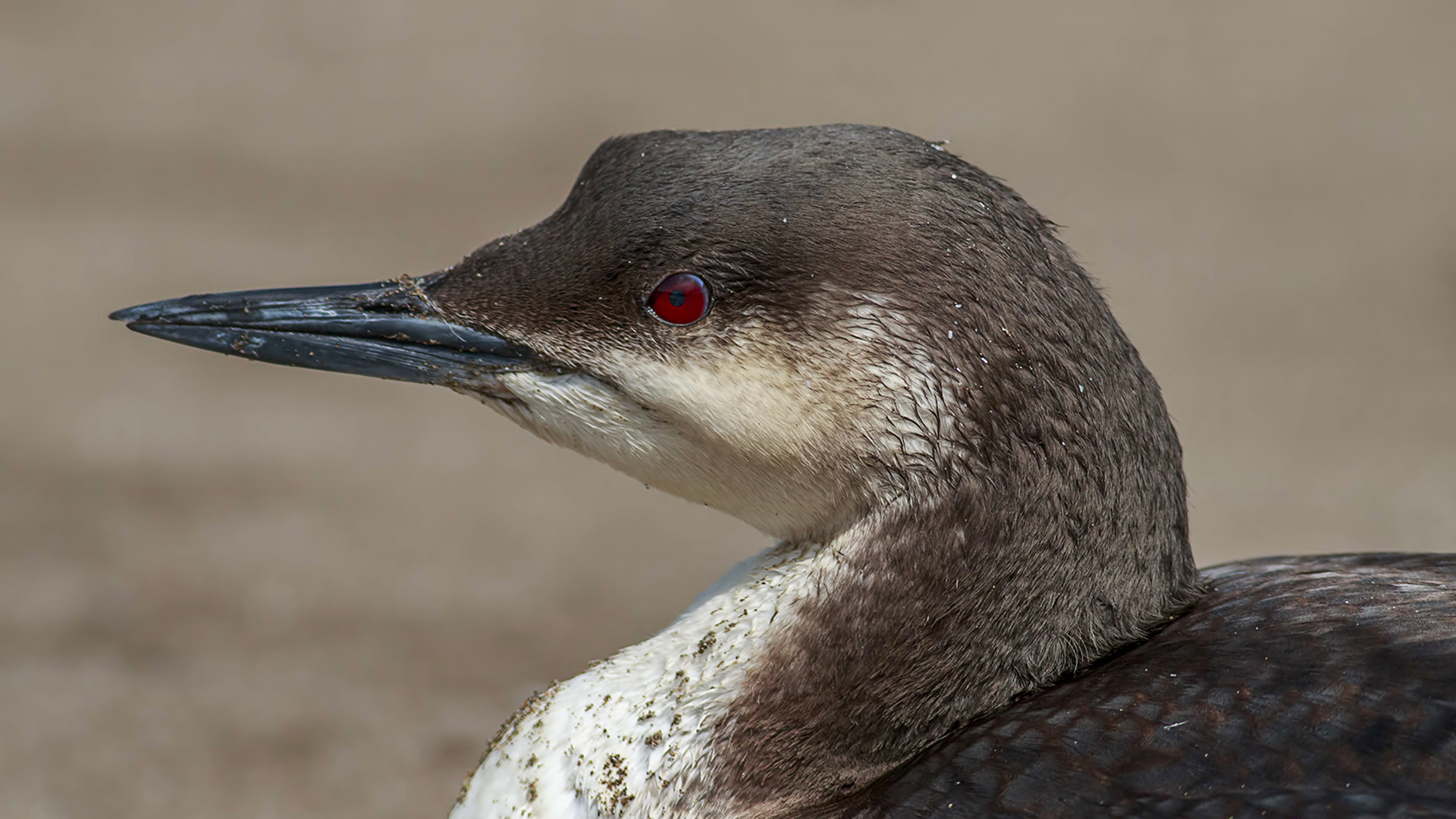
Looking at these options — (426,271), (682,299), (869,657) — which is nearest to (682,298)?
(682,299)

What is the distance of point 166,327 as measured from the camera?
332cm

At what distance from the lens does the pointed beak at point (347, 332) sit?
320 centimetres

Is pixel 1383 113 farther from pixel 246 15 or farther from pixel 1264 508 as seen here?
pixel 246 15

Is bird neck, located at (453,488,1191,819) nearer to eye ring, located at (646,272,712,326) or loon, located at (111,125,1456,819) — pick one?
loon, located at (111,125,1456,819)

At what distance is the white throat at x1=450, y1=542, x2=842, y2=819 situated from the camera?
9.64ft

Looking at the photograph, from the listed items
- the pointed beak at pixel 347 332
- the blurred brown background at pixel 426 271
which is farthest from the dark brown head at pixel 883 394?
the blurred brown background at pixel 426 271

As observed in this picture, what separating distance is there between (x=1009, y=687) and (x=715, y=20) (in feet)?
32.5

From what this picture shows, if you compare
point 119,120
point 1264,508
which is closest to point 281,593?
point 1264,508

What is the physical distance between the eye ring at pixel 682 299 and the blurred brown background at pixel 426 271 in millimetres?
2731

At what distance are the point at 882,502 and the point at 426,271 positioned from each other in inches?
247

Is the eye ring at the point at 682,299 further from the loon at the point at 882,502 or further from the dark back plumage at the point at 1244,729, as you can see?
the dark back plumage at the point at 1244,729

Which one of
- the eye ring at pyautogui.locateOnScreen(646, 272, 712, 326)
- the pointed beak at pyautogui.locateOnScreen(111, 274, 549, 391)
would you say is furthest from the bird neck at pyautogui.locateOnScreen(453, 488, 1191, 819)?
the pointed beak at pyautogui.locateOnScreen(111, 274, 549, 391)

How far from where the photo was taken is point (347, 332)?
327 centimetres

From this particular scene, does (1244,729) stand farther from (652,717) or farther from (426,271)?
(426,271)
